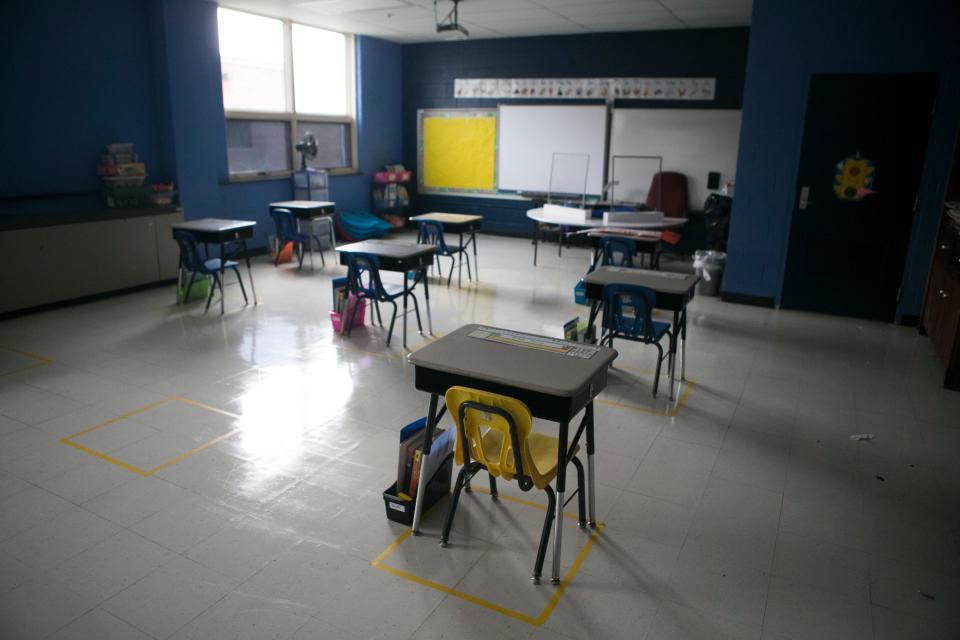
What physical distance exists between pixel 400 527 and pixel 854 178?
5852 mm

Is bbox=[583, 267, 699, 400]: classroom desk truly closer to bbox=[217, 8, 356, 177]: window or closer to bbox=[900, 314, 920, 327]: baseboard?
bbox=[900, 314, 920, 327]: baseboard

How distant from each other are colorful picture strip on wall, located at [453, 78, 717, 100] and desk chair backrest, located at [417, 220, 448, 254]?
4290 mm

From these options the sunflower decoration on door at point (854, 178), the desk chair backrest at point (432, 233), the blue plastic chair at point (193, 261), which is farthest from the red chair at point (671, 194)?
the blue plastic chair at point (193, 261)

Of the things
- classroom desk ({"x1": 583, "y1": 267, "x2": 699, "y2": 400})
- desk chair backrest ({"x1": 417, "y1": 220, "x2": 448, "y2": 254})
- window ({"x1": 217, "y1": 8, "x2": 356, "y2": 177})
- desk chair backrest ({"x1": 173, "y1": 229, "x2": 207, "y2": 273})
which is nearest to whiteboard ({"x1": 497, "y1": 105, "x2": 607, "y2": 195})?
window ({"x1": 217, "y1": 8, "x2": 356, "y2": 177})

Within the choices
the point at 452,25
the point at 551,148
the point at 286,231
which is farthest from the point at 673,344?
the point at 551,148

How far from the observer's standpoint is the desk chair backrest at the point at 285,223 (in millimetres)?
8086

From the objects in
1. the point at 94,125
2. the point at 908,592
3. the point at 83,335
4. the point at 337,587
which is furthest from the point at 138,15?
the point at 908,592

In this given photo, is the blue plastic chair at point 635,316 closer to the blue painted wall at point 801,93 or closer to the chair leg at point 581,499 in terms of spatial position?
the chair leg at point 581,499

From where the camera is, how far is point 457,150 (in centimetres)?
1169

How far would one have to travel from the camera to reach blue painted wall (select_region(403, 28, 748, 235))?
9.34m

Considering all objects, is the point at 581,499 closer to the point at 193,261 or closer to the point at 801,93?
the point at 193,261

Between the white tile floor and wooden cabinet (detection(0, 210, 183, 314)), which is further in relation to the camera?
wooden cabinet (detection(0, 210, 183, 314))

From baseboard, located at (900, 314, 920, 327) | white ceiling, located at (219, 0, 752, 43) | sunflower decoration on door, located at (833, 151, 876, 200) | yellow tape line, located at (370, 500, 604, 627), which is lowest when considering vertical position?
yellow tape line, located at (370, 500, 604, 627)

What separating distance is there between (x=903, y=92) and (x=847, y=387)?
3.16 metres
